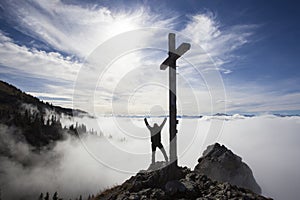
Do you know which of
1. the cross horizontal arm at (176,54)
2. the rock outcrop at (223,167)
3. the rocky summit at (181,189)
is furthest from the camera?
the rock outcrop at (223,167)

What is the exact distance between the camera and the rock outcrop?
830 inches

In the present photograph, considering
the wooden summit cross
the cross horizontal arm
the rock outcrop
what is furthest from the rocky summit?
the rock outcrop

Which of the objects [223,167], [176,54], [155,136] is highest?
[176,54]

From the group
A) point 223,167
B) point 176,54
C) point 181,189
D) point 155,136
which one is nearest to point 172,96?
point 176,54

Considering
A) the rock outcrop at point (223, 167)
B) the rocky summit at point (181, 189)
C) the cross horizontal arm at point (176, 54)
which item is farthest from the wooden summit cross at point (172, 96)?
the rock outcrop at point (223, 167)

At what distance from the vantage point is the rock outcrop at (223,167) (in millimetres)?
21078

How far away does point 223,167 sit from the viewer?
848 inches

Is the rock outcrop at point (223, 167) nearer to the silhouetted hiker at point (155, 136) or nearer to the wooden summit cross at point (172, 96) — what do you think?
the silhouetted hiker at point (155, 136)

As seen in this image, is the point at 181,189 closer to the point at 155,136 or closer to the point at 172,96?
the point at 155,136

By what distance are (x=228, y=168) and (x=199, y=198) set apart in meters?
15.7

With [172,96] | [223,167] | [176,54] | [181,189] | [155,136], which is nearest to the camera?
[181,189]

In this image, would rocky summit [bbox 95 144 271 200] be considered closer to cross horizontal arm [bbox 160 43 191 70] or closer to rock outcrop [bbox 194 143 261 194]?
cross horizontal arm [bbox 160 43 191 70]

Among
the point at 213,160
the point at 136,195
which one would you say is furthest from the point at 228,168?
the point at 136,195

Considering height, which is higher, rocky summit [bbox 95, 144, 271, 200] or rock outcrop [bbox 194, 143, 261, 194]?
rocky summit [bbox 95, 144, 271, 200]
